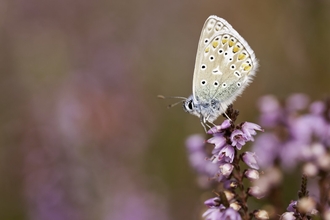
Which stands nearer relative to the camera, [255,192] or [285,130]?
[255,192]

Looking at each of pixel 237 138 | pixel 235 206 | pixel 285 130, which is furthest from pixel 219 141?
pixel 285 130

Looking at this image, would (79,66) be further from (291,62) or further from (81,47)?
(291,62)

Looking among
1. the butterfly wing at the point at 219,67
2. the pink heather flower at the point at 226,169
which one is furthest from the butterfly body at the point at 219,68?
the pink heather flower at the point at 226,169

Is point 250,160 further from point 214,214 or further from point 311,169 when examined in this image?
point 311,169

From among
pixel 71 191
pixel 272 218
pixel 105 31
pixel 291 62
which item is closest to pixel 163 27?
pixel 105 31

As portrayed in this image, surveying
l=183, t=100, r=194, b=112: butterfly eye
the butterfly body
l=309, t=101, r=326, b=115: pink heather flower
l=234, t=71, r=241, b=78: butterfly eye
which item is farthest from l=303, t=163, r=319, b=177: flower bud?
l=183, t=100, r=194, b=112: butterfly eye

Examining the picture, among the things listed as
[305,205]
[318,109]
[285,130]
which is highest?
[285,130]

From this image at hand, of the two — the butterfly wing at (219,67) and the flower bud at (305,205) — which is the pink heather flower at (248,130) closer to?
the flower bud at (305,205)
